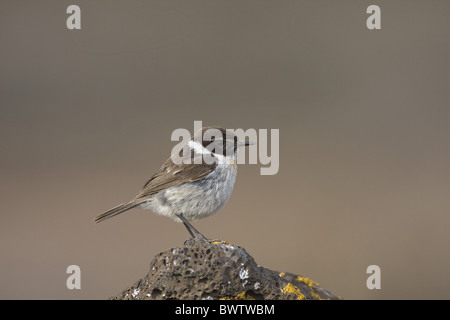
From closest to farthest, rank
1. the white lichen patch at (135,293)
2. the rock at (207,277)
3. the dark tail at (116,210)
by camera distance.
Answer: the rock at (207,277)
the white lichen patch at (135,293)
the dark tail at (116,210)

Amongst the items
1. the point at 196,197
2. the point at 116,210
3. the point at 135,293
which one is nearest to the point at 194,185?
the point at 196,197

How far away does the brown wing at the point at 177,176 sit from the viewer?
5.75 m

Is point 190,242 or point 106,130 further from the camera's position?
point 106,130

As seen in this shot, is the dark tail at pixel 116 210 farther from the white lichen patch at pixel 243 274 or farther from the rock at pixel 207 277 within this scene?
the white lichen patch at pixel 243 274

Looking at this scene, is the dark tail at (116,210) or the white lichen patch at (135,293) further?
the dark tail at (116,210)

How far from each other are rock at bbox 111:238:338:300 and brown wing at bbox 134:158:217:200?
3.99ft

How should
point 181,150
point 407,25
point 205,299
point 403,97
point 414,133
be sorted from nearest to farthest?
point 205,299 → point 181,150 → point 414,133 → point 403,97 → point 407,25

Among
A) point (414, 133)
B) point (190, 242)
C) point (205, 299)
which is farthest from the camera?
point (414, 133)

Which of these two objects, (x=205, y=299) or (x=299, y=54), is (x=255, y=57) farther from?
(x=205, y=299)

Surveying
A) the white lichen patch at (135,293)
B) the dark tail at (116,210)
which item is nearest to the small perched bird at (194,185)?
the dark tail at (116,210)

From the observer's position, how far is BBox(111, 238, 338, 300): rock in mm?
4441

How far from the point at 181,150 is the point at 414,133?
422 inches
